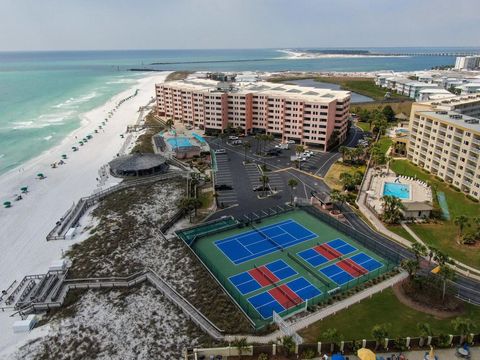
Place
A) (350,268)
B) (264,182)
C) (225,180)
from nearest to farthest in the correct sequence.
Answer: (350,268) → (264,182) → (225,180)

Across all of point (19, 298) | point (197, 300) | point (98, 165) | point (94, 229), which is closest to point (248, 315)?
point (197, 300)

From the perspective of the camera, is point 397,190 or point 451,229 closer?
point 451,229

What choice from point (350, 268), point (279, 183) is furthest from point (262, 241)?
point (279, 183)

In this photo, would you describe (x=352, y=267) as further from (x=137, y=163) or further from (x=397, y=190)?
(x=137, y=163)

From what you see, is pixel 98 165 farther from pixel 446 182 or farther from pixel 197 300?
pixel 446 182

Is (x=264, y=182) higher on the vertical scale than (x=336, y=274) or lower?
higher
